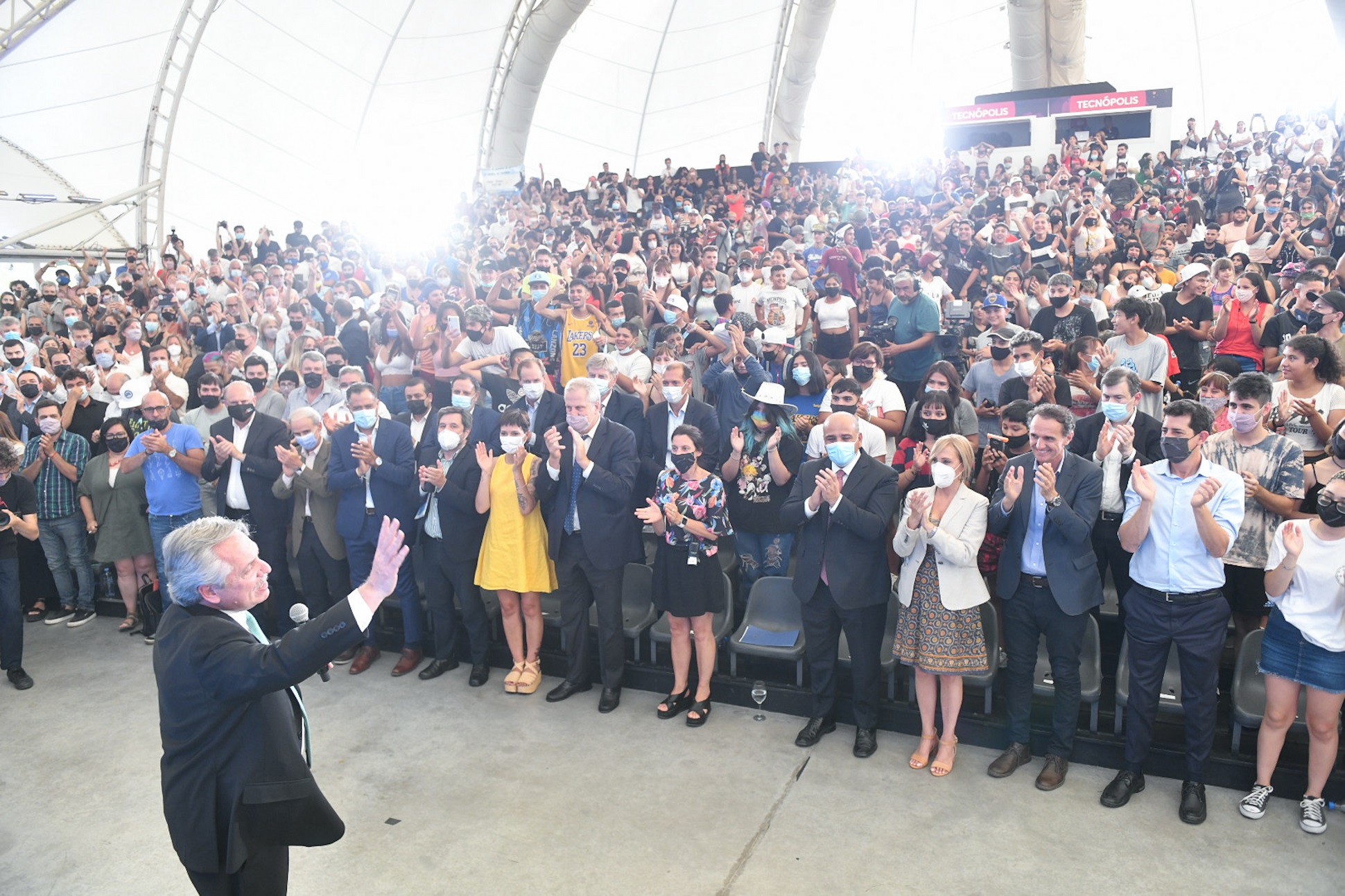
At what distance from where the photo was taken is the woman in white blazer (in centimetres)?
500

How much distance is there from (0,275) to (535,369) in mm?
19873

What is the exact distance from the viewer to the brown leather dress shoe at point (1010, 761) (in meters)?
5.02

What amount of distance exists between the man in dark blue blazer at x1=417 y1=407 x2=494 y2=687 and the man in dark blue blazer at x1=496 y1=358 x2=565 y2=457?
14.2 inches

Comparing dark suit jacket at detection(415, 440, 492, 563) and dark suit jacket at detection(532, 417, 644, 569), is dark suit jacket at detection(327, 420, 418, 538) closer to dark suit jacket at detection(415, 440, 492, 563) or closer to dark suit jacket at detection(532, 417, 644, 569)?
dark suit jacket at detection(415, 440, 492, 563)

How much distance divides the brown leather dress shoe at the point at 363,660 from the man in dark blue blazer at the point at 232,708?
3890 mm

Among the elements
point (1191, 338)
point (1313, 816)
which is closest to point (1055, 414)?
point (1313, 816)

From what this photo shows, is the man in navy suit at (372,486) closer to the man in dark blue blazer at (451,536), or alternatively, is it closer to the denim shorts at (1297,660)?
the man in dark blue blazer at (451,536)

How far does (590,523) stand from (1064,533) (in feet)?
9.17

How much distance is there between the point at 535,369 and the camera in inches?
262

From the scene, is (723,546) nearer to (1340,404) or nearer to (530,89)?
(1340,404)

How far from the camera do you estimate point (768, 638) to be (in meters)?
6.09

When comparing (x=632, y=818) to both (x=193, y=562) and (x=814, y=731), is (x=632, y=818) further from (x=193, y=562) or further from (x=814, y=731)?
(x=193, y=562)

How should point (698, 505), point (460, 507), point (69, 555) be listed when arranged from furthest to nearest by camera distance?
point (69, 555), point (460, 507), point (698, 505)

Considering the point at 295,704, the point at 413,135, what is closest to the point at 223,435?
the point at 295,704
